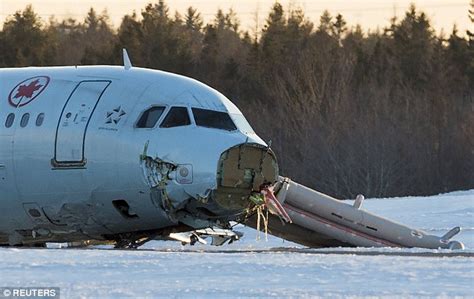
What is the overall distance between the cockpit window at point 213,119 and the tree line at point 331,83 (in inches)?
1655

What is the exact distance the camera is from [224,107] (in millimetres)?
26062

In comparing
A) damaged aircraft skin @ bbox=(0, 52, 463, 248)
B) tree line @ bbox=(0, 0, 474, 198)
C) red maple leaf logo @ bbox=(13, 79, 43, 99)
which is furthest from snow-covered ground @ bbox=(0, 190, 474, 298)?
tree line @ bbox=(0, 0, 474, 198)

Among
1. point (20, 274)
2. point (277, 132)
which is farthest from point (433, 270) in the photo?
point (277, 132)

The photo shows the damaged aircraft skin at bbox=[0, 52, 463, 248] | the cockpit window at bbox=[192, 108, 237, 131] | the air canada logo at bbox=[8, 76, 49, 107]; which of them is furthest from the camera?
the air canada logo at bbox=[8, 76, 49, 107]

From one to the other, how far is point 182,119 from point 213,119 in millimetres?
591

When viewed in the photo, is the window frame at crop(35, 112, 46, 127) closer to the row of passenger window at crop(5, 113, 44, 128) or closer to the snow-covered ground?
the row of passenger window at crop(5, 113, 44, 128)

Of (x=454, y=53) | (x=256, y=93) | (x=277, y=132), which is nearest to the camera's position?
(x=277, y=132)

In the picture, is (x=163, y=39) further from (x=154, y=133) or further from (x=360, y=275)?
(x=360, y=275)

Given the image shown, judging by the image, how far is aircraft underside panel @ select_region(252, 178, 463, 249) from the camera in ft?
97.9

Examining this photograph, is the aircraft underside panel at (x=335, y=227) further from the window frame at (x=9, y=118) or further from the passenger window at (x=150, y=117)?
the window frame at (x=9, y=118)

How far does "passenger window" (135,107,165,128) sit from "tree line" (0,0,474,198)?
4239cm

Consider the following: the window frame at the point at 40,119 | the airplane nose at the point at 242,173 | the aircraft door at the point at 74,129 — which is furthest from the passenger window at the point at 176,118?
the window frame at the point at 40,119

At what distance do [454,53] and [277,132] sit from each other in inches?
722

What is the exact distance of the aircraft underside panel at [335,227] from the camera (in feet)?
97.9
